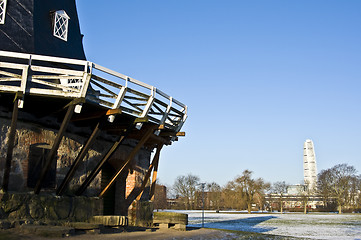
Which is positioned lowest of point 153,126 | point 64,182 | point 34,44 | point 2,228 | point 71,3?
point 2,228

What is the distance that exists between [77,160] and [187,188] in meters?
51.1

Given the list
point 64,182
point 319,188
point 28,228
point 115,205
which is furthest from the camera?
point 319,188

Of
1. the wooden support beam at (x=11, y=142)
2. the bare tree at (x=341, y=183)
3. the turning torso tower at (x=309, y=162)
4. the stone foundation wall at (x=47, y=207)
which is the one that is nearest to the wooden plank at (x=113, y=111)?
the wooden support beam at (x=11, y=142)

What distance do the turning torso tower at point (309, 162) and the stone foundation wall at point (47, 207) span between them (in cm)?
9384

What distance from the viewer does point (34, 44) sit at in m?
11.8

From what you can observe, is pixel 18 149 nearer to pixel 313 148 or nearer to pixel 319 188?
pixel 319 188

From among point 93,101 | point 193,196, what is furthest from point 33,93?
point 193,196

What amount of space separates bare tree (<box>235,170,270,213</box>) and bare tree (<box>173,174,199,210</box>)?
15.6m

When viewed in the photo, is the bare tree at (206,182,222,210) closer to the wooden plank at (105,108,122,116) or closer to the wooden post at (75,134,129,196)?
the wooden post at (75,134,129,196)

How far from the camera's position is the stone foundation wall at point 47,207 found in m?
9.70

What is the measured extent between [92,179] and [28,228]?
3024mm

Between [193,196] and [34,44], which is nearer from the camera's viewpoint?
[34,44]

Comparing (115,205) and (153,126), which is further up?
(153,126)

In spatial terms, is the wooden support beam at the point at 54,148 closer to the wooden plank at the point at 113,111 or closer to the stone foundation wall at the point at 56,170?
the stone foundation wall at the point at 56,170
